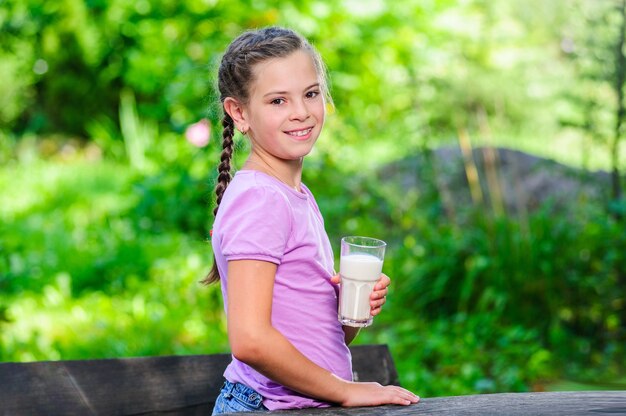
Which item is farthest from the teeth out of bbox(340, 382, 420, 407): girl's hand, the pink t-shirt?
bbox(340, 382, 420, 407): girl's hand

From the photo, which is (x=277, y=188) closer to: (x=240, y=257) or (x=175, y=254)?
(x=240, y=257)

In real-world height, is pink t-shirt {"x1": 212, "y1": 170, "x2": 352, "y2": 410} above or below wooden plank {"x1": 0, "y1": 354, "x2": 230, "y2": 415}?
above

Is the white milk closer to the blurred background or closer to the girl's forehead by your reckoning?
the girl's forehead

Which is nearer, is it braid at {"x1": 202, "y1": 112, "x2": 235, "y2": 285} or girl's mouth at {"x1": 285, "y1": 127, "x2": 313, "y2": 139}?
girl's mouth at {"x1": 285, "y1": 127, "x2": 313, "y2": 139}

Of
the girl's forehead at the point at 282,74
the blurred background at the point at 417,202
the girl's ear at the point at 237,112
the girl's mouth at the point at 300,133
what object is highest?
the girl's forehead at the point at 282,74

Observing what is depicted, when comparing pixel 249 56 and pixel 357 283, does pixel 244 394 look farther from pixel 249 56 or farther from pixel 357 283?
pixel 249 56

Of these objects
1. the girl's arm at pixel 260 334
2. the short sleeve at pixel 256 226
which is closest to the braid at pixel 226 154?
the short sleeve at pixel 256 226

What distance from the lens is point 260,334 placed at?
154 centimetres

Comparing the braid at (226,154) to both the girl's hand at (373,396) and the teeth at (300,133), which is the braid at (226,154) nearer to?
the teeth at (300,133)

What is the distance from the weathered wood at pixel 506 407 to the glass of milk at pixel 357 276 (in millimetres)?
197

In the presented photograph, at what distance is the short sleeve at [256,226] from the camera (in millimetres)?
1558

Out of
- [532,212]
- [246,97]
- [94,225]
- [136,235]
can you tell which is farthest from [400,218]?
[246,97]

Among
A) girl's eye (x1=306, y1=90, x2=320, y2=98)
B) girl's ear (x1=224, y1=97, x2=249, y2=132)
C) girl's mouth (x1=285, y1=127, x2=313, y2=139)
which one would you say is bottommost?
girl's mouth (x1=285, y1=127, x2=313, y2=139)

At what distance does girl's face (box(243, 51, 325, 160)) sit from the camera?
67.2 inches
